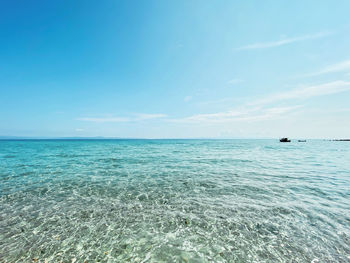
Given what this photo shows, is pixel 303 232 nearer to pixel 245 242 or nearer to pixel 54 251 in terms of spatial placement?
pixel 245 242

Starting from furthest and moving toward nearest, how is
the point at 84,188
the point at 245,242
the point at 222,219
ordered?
1. the point at 84,188
2. the point at 222,219
3. the point at 245,242

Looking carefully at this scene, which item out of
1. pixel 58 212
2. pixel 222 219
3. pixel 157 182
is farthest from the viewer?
pixel 157 182

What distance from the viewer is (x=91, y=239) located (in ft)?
21.0

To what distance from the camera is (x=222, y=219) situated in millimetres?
7949

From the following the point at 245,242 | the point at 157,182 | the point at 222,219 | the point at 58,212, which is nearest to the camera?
the point at 245,242

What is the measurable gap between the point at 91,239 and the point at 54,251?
1.20 meters

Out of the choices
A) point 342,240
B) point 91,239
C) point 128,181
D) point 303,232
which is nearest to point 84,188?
point 128,181

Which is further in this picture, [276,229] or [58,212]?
[58,212]

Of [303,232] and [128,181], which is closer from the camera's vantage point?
[303,232]

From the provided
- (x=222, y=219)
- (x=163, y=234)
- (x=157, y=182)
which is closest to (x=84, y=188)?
(x=157, y=182)

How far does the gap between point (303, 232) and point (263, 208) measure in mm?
2305

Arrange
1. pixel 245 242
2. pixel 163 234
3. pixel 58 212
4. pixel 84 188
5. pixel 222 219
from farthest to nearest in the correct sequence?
pixel 84 188 → pixel 58 212 → pixel 222 219 → pixel 163 234 → pixel 245 242

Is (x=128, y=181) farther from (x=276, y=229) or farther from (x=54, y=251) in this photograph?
(x=276, y=229)

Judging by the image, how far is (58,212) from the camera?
340 inches
